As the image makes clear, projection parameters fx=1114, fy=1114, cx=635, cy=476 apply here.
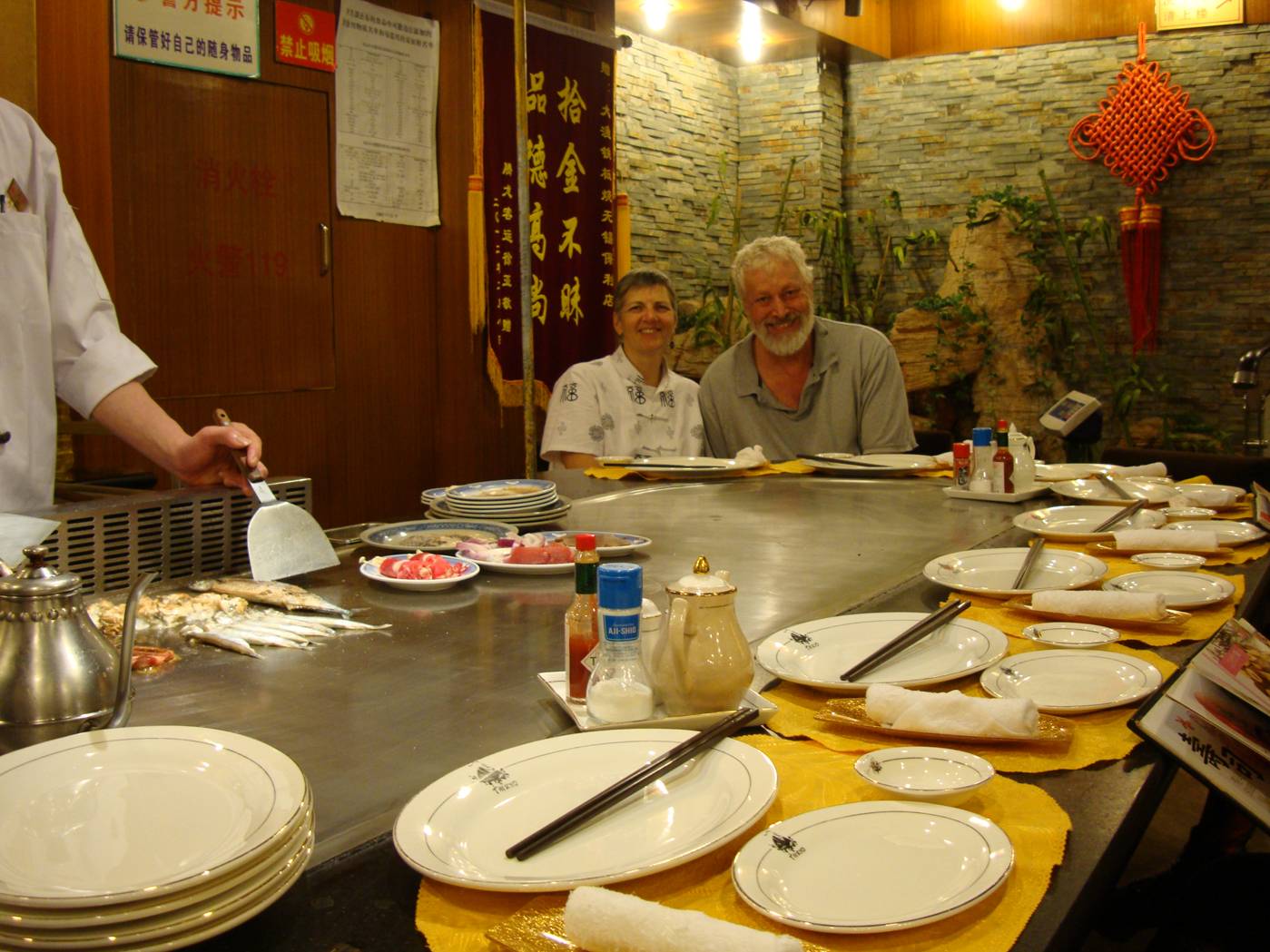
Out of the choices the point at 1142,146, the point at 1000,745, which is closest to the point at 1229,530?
the point at 1000,745

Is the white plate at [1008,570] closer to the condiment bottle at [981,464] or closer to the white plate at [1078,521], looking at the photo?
the white plate at [1078,521]

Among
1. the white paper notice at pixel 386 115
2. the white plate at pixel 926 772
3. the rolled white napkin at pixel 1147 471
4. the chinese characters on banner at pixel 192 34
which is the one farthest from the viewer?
the white paper notice at pixel 386 115

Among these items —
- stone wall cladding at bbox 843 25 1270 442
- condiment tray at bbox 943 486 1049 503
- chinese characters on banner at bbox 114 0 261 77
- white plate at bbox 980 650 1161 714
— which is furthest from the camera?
stone wall cladding at bbox 843 25 1270 442

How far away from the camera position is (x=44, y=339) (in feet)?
6.57

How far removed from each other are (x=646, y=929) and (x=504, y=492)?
1.59 m

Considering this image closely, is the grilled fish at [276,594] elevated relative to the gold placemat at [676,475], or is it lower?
lower

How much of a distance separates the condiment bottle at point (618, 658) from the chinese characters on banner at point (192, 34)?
136 inches

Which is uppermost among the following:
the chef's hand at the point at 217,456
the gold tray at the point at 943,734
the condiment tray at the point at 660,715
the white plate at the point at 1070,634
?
the chef's hand at the point at 217,456

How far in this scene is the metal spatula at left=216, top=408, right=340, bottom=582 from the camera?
1.66 m

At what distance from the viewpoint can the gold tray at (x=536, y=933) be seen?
733 millimetres

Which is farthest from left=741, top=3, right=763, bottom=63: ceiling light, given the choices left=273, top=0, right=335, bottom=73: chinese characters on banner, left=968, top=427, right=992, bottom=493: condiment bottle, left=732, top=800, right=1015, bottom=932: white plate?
left=732, top=800, right=1015, bottom=932: white plate

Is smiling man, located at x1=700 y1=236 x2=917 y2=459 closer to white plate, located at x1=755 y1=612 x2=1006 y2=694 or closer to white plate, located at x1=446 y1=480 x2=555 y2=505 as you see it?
white plate, located at x1=446 y1=480 x2=555 y2=505

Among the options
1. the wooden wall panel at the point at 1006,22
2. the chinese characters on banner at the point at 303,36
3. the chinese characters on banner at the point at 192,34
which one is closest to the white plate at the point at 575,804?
the chinese characters on banner at the point at 192,34

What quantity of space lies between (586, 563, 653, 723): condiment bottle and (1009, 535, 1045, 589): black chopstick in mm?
824
